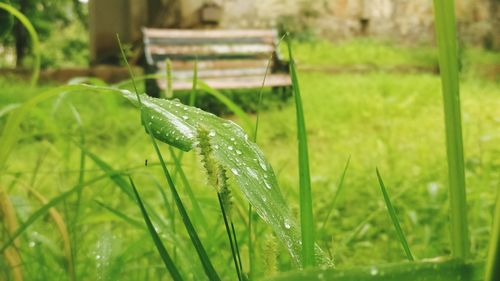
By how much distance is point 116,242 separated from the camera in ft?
2.35

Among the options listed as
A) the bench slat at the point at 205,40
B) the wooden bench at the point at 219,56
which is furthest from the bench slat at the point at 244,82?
the bench slat at the point at 205,40

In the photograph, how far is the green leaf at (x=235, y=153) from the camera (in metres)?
0.34

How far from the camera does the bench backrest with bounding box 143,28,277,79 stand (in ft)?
15.9

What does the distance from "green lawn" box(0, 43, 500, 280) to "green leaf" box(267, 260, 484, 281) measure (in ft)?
0.44

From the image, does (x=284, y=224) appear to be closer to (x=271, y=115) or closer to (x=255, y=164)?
(x=255, y=164)

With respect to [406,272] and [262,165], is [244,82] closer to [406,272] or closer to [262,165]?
[262,165]

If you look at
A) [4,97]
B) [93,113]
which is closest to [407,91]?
[93,113]

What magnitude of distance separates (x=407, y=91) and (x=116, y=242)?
391 cm

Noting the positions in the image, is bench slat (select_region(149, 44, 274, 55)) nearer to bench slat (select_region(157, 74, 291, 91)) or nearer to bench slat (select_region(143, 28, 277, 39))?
bench slat (select_region(143, 28, 277, 39))

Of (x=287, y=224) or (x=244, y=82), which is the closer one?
(x=287, y=224)

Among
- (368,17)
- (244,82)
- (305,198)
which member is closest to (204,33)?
(244,82)

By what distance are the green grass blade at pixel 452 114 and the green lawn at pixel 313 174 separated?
11 centimetres

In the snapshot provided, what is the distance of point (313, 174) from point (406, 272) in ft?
7.30

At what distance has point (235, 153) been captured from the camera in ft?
1.22
